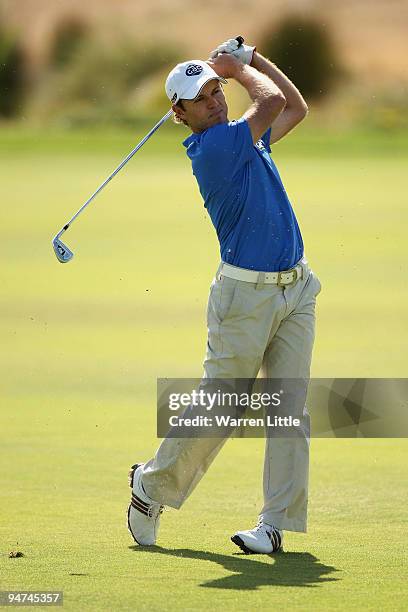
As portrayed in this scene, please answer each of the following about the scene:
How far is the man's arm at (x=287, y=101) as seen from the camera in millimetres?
6410

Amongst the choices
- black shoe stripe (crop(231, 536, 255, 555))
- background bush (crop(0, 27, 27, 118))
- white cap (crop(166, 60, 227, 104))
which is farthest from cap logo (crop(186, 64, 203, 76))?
background bush (crop(0, 27, 27, 118))

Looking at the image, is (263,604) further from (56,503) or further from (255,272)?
A: (56,503)

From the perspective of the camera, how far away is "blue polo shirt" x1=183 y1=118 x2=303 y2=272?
5762 millimetres

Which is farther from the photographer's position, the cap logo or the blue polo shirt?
the cap logo

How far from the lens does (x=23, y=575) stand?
17.4ft

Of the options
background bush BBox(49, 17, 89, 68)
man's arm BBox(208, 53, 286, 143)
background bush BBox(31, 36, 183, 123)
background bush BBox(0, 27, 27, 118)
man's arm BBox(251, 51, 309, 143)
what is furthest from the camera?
background bush BBox(49, 17, 89, 68)

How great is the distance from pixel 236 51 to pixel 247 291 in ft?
3.61

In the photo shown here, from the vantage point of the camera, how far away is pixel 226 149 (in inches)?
226

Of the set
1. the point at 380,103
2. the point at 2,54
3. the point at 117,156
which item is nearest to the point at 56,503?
the point at 117,156

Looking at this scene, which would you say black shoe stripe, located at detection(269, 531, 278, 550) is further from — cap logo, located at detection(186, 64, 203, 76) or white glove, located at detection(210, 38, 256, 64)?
white glove, located at detection(210, 38, 256, 64)

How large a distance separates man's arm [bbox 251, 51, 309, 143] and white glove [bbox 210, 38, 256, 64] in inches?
2.2

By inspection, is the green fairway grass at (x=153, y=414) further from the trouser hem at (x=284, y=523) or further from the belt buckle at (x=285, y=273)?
the belt buckle at (x=285, y=273)

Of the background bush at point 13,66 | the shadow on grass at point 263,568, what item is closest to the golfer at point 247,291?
the shadow on grass at point 263,568

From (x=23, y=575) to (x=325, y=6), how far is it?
10320cm
